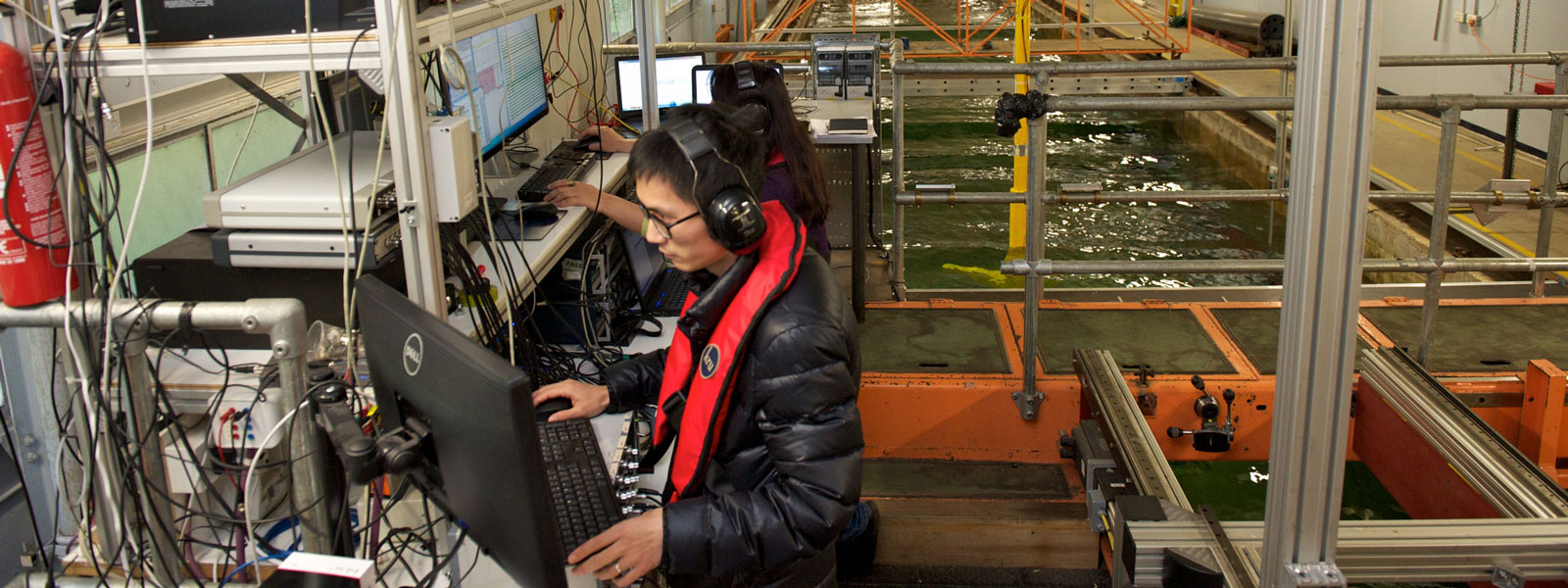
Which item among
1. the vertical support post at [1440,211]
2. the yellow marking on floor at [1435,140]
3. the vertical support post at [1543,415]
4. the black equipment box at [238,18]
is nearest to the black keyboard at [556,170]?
the black equipment box at [238,18]

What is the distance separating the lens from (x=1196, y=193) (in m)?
3.39

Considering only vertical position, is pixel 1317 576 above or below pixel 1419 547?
above

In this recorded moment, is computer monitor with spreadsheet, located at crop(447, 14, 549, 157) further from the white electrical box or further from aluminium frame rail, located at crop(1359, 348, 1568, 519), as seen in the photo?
aluminium frame rail, located at crop(1359, 348, 1568, 519)

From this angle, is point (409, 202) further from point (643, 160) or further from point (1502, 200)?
point (1502, 200)

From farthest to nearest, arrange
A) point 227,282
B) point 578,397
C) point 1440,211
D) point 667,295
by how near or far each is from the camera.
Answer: point 1440,211 → point 667,295 → point 227,282 → point 578,397

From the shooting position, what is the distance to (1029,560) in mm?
2945

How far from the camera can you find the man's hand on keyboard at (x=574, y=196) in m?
2.66

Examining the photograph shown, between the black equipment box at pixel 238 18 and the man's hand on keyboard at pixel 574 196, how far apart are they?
99 cm

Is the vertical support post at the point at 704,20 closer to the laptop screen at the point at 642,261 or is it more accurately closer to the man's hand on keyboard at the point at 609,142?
the man's hand on keyboard at the point at 609,142

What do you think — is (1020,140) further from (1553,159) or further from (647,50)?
(647,50)

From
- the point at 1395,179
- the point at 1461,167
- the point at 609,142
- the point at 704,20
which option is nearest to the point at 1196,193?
the point at 609,142

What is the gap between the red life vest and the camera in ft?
4.79

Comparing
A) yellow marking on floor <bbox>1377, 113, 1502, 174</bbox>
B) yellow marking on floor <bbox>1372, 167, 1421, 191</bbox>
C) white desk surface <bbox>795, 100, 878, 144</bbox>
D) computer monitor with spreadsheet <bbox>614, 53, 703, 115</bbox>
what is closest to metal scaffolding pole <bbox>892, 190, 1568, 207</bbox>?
white desk surface <bbox>795, 100, 878, 144</bbox>

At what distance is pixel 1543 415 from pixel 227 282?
3.15 metres
